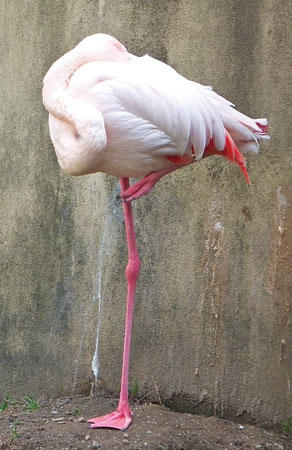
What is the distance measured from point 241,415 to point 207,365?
32 cm

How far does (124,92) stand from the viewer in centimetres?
363

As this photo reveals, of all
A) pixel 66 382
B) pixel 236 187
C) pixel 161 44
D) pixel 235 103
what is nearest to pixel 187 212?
pixel 236 187

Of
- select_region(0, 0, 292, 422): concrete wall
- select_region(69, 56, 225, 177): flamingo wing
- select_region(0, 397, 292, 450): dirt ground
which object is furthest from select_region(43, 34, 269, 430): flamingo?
select_region(0, 0, 292, 422): concrete wall

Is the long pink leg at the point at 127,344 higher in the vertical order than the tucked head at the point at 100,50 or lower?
Answer: lower

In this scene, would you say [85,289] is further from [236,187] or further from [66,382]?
[236,187]

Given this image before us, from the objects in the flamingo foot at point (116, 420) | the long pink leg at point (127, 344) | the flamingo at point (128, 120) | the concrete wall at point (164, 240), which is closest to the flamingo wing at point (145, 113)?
the flamingo at point (128, 120)

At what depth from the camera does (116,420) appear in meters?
3.96

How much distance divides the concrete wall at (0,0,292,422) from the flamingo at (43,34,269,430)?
435mm

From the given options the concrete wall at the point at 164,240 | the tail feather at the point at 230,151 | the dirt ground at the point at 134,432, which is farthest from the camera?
the concrete wall at the point at 164,240

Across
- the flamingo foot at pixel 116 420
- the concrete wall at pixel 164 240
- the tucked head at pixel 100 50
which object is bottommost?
the flamingo foot at pixel 116 420

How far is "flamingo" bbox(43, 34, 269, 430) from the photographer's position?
142 inches

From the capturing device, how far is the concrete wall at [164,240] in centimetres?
425

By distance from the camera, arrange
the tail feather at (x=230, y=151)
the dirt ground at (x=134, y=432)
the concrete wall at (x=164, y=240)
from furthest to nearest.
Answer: the concrete wall at (x=164, y=240)
the tail feather at (x=230, y=151)
the dirt ground at (x=134, y=432)

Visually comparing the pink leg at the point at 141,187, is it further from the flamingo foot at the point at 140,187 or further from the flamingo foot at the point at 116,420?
the flamingo foot at the point at 116,420
